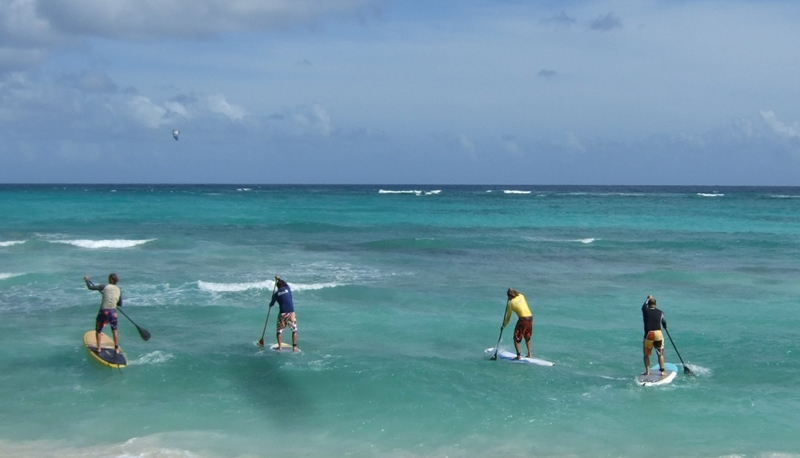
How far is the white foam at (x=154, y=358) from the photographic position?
43.7 feet

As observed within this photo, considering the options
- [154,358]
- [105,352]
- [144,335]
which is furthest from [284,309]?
[105,352]

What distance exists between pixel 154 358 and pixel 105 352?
0.87 m

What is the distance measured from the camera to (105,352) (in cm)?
1345

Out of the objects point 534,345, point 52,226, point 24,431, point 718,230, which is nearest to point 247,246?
point 52,226

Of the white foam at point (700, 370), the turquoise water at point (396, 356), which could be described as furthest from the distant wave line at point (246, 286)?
the white foam at point (700, 370)

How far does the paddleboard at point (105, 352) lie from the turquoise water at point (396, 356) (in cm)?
21

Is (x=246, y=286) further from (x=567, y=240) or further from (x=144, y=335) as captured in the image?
(x=567, y=240)

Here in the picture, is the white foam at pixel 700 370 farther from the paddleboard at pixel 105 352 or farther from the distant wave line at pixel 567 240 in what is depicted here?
the distant wave line at pixel 567 240

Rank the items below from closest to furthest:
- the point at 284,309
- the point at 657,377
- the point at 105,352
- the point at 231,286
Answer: the point at 657,377, the point at 105,352, the point at 284,309, the point at 231,286

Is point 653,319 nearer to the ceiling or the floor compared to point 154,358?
nearer to the ceiling

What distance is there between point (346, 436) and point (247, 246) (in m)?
21.9

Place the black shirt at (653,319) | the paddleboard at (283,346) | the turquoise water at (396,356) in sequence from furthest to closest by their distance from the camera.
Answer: the paddleboard at (283,346) → the black shirt at (653,319) → the turquoise water at (396,356)

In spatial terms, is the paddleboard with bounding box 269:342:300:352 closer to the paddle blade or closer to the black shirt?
the paddle blade

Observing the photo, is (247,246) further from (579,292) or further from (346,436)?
(346,436)
